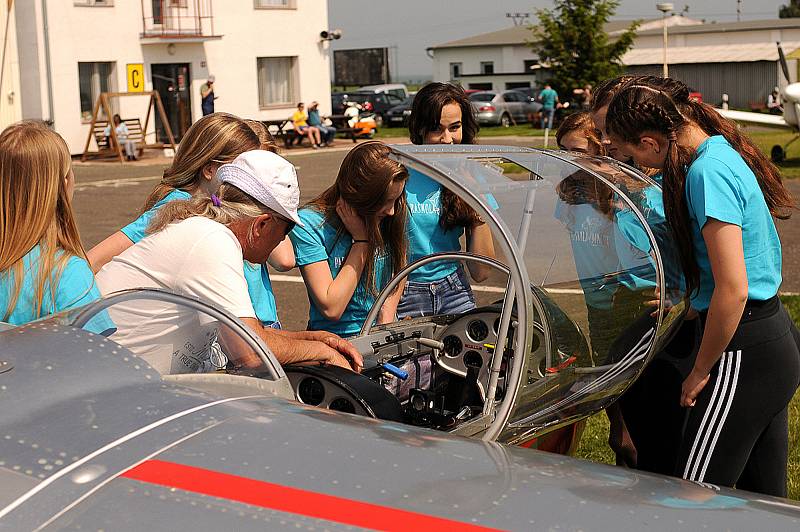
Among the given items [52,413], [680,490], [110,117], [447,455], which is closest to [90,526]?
[52,413]

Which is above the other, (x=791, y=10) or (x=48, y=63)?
(x=791, y=10)

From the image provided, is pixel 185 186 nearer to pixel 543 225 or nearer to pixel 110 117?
pixel 543 225

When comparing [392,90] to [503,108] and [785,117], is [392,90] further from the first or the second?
[785,117]

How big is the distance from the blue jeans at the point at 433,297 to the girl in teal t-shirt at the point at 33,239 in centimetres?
137

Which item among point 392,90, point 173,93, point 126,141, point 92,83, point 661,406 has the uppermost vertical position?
point 392,90

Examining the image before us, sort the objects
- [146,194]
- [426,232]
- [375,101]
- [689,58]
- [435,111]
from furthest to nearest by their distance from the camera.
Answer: [689,58], [375,101], [146,194], [435,111], [426,232]

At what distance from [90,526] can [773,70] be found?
210 feet

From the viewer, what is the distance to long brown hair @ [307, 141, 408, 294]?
3516 mm

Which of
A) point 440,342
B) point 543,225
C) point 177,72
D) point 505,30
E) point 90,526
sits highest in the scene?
point 505,30

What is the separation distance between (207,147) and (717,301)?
2.06 meters

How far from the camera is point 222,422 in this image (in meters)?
1.68

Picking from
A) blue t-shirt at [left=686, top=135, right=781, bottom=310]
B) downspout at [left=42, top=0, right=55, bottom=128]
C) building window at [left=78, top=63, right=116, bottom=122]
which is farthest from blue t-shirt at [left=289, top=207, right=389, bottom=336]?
building window at [left=78, top=63, right=116, bottom=122]

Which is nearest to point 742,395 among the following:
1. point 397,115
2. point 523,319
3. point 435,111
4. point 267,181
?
point 523,319

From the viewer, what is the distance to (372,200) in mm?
3670
